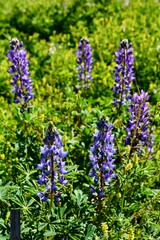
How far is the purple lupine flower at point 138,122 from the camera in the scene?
309 centimetres

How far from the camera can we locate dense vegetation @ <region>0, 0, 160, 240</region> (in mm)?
2688

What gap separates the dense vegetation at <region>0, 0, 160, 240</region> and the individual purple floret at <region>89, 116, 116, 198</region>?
0.08m

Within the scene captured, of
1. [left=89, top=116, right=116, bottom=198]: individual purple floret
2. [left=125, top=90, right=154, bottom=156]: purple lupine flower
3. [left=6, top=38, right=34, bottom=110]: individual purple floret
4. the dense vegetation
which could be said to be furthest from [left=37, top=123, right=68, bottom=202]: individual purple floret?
[left=6, top=38, right=34, bottom=110]: individual purple floret

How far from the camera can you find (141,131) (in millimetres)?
3205

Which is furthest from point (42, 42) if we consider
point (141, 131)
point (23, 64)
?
point (141, 131)

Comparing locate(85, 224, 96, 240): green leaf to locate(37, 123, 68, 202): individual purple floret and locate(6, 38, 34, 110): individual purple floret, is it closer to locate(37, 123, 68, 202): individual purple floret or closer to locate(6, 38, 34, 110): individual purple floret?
locate(37, 123, 68, 202): individual purple floret

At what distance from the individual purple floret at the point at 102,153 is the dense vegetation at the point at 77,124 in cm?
8

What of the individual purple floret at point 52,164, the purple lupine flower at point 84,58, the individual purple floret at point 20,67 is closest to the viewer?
the individual purple floret at point 52,164

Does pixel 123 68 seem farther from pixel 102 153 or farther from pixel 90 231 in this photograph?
pixel 90 231

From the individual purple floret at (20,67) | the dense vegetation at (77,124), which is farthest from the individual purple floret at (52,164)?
the individual purple floret at (20,67)

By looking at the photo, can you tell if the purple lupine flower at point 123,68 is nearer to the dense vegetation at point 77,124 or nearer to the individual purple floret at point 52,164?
the dense vegetation at point 77,124

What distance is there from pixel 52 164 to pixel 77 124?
133 cm

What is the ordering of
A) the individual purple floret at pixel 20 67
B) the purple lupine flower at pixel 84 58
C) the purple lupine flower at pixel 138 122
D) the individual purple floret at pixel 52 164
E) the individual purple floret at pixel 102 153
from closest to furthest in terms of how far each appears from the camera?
the individual purple floret at pixel 52 164, the individual purple floret at pixel 102 153, the purple lupine flower at pixel 138 122, the individual purple floret at pixel 20 67, the purple lupine flower at pixel 84 58

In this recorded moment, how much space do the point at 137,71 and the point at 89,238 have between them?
2.86 metres
